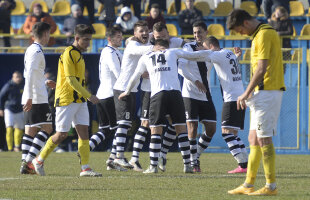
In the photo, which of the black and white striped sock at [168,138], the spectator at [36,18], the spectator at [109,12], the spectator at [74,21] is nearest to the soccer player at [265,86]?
the black and white striped sock at [168,138]

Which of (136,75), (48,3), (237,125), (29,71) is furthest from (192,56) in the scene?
(48,3)

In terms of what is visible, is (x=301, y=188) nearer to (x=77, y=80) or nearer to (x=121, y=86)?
(x=77, y=80)

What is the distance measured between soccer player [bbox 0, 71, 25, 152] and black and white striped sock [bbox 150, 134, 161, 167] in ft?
28.4

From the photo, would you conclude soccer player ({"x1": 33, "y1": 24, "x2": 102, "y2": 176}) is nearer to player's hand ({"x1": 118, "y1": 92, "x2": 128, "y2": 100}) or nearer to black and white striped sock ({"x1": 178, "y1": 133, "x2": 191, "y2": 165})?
player's hand ({"x1": 118, "y1": 92, "x2": 128, "y2": 100})

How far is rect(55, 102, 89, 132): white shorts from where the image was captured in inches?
399

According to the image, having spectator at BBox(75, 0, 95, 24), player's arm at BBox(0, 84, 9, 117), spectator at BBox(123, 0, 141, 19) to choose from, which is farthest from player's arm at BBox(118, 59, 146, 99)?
spectator at BBox(75, 0, 95, 24)

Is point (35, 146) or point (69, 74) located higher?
point (69, 74)

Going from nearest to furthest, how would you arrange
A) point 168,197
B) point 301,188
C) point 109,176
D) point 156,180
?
point 168,197
point 301,188
point 156,180
point 109,176

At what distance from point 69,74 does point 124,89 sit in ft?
7.17

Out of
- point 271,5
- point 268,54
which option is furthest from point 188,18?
point 268,54

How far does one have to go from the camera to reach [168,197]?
7766 millimetres

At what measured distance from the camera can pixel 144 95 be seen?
1212 cm

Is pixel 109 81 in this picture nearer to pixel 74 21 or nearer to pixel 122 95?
pixel 122 95

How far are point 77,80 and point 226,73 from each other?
2.62 m
